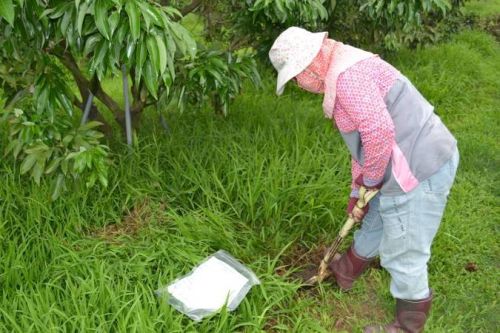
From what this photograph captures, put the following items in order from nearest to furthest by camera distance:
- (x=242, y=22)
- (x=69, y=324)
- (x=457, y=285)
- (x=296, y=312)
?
(x=69, y=324) < (x=296, y=312) < (x=457, y=285) < (x=242, y=22)

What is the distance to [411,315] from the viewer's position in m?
2.37

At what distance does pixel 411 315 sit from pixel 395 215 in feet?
1.65

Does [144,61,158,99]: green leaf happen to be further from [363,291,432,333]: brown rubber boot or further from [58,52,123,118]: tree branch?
[363,291,432,333]: brown rubber boot

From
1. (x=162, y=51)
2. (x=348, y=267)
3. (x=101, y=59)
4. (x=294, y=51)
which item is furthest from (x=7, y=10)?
(x=348, y=267)

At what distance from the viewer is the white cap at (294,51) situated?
6.48ft

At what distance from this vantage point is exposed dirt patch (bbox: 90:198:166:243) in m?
2.89

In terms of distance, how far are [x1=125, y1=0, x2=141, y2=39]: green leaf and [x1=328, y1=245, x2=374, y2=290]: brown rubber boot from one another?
155cm

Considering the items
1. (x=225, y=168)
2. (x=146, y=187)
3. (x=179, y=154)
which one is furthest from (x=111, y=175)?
(x=225, y=168)

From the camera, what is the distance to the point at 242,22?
3424 mm

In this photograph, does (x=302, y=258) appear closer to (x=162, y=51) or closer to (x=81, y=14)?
(x=162, y=51)

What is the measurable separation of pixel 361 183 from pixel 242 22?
5.15 ft

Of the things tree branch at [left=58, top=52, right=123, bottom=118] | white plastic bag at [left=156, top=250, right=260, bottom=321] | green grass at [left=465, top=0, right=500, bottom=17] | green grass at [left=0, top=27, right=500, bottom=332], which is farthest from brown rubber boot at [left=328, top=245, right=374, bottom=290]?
green grass at [left=465, top=0, right=500, bottom=17]

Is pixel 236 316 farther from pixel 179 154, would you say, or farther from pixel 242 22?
pixel 242 22

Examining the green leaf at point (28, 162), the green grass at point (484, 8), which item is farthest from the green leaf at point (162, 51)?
the green grass at point (484, 8)
